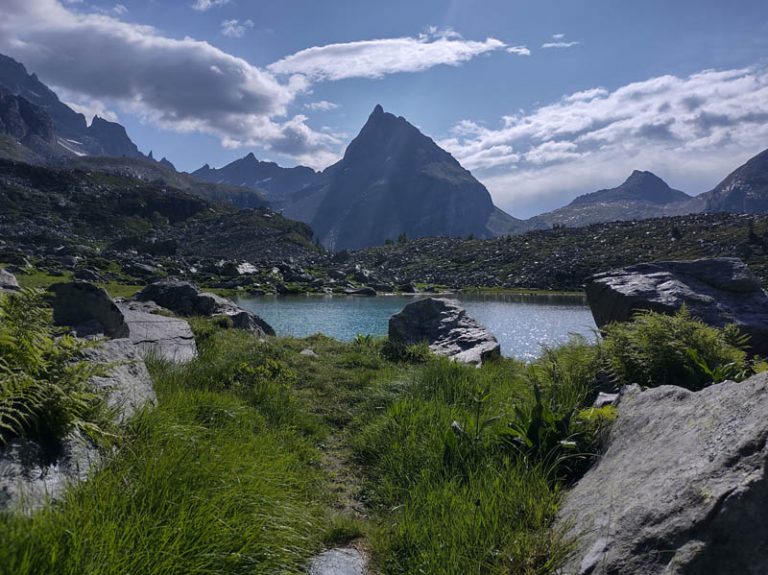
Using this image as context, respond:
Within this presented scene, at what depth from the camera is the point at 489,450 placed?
238 inches

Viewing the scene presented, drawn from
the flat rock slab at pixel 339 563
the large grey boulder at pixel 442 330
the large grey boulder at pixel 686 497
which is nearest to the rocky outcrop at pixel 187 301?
the large grey boulder at pixel 442 330

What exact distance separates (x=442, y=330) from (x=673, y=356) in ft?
43.0

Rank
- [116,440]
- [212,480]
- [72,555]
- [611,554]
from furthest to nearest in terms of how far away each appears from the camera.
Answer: [116,440] → [212,480] → [611,554] → [72,555]

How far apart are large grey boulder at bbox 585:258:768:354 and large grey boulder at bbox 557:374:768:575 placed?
338 inches

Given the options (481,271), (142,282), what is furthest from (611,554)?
(481,271)

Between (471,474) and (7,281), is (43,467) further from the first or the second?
(7,281)

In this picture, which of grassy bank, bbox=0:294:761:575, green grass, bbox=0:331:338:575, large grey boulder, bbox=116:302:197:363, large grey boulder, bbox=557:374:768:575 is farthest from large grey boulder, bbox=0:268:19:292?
large grey boulder, bbox=557:374:768:575

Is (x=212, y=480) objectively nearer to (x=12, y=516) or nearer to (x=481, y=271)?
(x=12, y=516)

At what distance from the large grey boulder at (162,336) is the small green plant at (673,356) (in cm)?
944

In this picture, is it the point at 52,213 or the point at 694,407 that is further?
the point at 52,213

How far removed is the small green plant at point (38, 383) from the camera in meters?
3.78

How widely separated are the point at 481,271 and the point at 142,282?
108648 mm

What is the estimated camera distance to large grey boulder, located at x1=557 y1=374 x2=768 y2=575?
2.96 metres

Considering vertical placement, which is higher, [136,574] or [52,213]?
[52,213]
